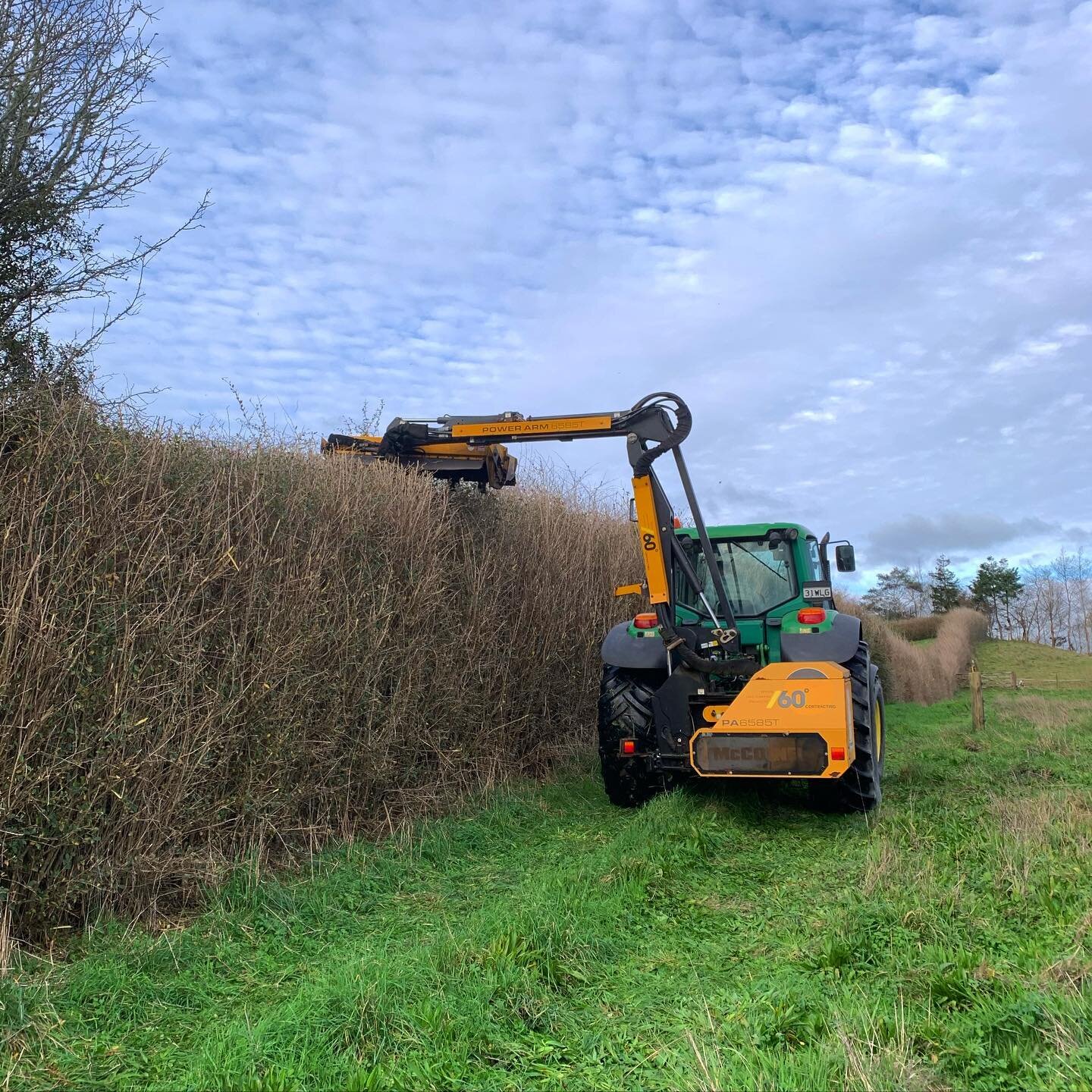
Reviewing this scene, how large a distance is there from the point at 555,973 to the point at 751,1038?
0.94 meters

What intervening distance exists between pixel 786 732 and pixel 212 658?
3.54 meters

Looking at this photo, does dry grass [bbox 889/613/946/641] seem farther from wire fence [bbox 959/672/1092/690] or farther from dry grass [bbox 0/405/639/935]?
dry grass [bbox 0/405/639/935]

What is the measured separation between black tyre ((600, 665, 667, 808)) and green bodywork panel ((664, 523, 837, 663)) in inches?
17.2

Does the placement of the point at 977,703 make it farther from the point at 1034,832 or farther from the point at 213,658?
the point at 213,658

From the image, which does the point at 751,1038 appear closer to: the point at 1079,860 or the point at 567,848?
the point at 1079,860

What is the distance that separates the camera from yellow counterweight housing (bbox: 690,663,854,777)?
562cm

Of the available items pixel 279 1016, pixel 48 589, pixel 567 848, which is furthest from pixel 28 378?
pixel 567 848

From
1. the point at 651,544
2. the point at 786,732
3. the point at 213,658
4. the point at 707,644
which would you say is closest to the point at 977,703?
the point at 707,644

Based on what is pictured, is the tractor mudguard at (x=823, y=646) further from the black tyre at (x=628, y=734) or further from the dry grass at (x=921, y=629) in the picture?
the dry grass at (x=921, y=629)

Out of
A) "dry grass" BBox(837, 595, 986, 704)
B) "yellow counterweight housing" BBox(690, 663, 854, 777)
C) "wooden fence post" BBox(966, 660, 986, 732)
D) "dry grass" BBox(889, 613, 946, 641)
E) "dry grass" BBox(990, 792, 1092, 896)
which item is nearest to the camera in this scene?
"dry grass" BBox(990, 792, 1092, 896)

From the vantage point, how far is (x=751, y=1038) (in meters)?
2.89

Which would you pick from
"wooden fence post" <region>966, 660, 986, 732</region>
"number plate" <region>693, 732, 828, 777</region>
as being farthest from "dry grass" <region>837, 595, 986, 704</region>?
"number plate" <region>693, 732, 828, 777</region>

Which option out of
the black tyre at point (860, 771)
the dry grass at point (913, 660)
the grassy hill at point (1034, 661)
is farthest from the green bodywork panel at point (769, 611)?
the grassy hill at point (1034, 661)

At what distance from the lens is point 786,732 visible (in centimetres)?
568
